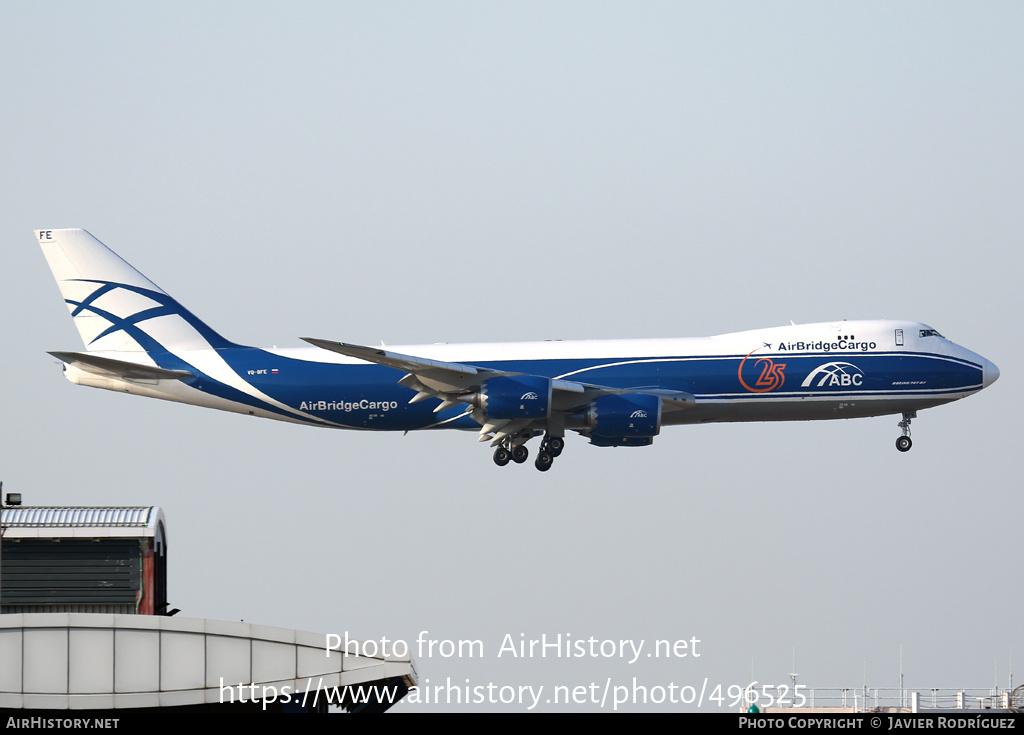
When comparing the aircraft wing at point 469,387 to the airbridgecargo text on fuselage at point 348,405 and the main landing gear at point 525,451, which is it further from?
the airbridgecargo text on fuselage at point 348,405

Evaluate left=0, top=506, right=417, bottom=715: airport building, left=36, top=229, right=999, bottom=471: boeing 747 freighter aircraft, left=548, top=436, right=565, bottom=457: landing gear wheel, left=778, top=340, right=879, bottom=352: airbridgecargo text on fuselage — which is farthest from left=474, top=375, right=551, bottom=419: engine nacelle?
left=0, top=506, right=417, bottom=715: airport building

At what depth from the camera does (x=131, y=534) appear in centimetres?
4828

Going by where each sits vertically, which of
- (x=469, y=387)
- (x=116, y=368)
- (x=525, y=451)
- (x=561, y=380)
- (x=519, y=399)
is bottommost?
(x=525, y=451)

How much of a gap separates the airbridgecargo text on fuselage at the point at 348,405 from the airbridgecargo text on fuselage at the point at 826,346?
1635 centimetres

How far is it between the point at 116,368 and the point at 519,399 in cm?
1758

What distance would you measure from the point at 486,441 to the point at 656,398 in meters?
7.78

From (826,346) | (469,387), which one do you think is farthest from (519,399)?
(826,346)

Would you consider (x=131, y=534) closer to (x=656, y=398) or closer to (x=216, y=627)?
(x=216, y=627)

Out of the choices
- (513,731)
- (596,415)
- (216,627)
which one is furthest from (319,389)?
(513,731)

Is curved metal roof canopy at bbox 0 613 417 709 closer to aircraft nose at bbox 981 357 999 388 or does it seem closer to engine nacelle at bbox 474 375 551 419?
engine nacelle at bbox 474 375 551 419

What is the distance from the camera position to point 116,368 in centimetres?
5881

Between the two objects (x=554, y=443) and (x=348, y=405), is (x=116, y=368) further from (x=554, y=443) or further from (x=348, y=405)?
(x=554, y=443)

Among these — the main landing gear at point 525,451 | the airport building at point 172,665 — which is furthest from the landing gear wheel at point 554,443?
the airport building at point 172,665

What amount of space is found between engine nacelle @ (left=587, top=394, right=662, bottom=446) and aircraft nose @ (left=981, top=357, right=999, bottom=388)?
1394 cm
